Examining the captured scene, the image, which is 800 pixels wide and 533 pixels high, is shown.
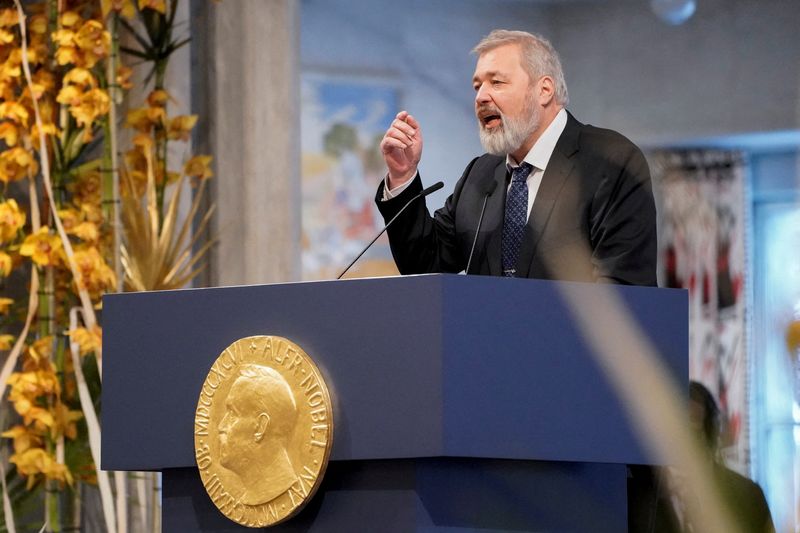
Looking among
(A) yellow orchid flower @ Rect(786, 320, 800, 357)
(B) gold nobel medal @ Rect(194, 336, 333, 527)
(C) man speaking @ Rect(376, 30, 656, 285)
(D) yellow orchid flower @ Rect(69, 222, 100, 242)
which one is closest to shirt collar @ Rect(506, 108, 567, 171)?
(C) man speaking @ Rect(376, 30, 656, 285)

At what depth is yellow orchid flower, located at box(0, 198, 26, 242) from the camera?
137 inches

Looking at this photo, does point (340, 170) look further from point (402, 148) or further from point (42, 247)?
point (402, 148)

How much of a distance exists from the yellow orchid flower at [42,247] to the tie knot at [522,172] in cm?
178

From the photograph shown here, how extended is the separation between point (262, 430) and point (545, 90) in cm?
85

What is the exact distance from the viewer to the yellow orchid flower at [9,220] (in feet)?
11.5

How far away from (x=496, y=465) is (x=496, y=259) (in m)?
0.54

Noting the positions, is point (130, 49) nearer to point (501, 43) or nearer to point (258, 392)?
point (501, 43)

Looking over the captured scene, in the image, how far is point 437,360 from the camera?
1485 mm

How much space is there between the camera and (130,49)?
3.77 metres

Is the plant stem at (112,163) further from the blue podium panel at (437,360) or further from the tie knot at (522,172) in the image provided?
the blue podium panel at (437,360)

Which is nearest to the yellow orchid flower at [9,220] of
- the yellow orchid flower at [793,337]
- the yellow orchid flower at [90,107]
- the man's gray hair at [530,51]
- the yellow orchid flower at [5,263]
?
the yellow orchid flower at [5,263]

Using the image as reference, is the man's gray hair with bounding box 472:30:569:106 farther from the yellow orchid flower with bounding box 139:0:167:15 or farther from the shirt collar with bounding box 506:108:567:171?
the yellow orchid flower with bounding box 139:0:167:15

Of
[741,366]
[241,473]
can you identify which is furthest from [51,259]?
[741,366]

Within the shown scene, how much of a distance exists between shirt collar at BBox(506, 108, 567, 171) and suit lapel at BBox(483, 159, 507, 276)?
45 mm
